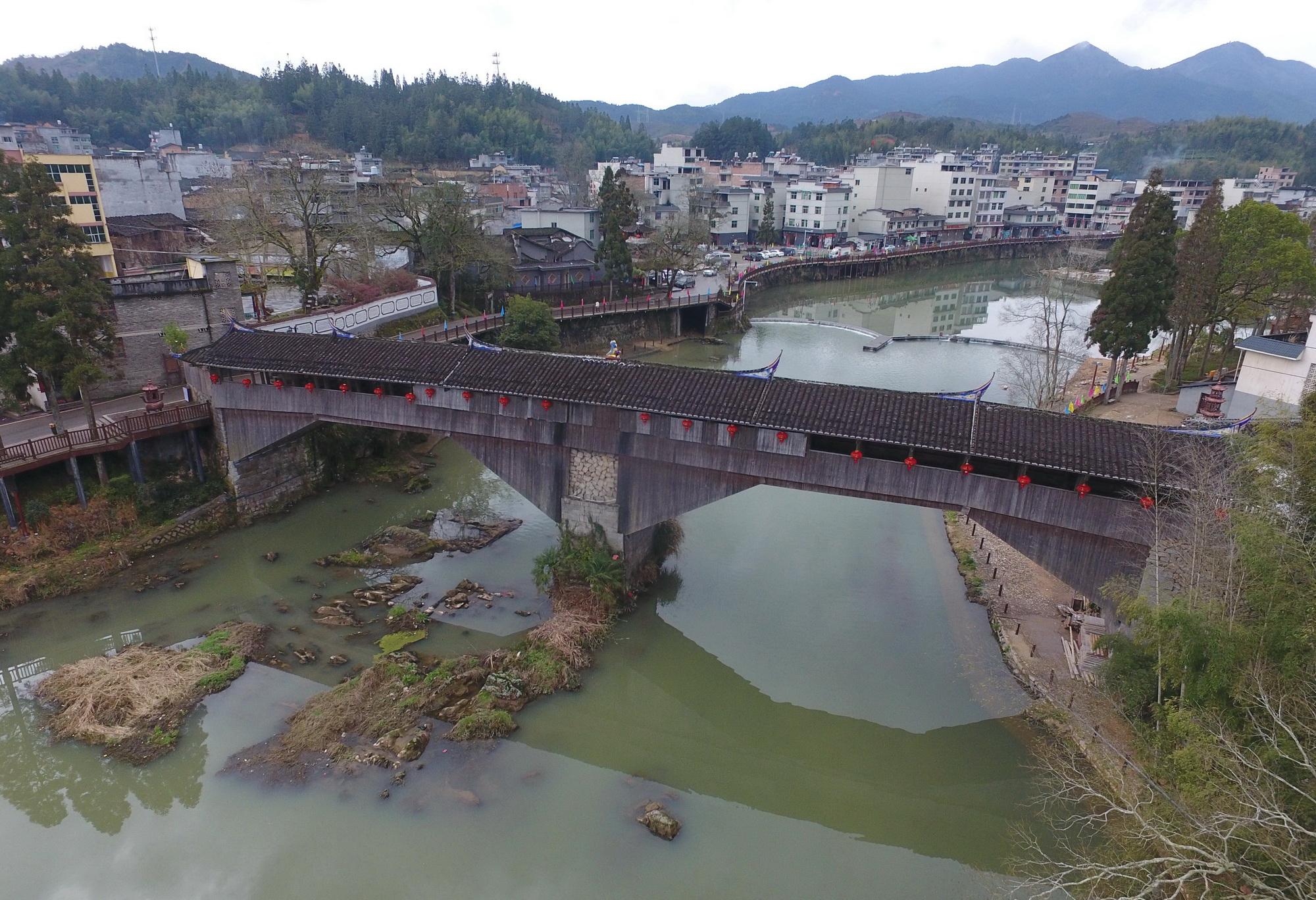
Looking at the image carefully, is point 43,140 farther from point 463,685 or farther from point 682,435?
point 682,435

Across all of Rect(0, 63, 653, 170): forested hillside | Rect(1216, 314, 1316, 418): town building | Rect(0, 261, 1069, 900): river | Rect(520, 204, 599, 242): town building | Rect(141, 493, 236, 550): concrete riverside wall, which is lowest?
Rect(0, 261, 1069, 900): river

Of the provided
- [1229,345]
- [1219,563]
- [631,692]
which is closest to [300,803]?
[631,692]

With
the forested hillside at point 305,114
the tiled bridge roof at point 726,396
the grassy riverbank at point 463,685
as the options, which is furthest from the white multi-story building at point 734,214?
the grassy riverbank at point 463,685

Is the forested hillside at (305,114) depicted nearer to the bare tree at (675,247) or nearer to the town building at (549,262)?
the bare tree at (675,247)

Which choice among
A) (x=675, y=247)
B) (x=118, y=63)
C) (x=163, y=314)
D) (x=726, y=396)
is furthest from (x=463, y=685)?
(x=118, y=63)

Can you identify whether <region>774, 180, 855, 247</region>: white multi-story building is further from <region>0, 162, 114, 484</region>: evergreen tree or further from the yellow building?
<region>0, 162, 114, 484</region>: evergreen tree

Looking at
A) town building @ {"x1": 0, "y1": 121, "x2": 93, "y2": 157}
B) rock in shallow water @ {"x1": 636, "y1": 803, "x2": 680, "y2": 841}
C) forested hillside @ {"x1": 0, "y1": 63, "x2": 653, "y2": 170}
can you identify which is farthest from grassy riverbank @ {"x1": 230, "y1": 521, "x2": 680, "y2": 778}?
forested hillside @ {"x1": 0, "y1": 63, "x2": 653, "y2": 170}
